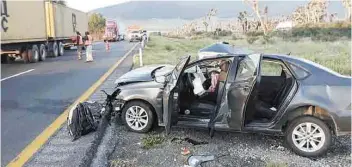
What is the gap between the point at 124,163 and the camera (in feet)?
16.7

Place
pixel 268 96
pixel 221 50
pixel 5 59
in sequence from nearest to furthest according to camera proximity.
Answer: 1. pixel 268 96
2. pixel 221 50
3. pixel 5 59

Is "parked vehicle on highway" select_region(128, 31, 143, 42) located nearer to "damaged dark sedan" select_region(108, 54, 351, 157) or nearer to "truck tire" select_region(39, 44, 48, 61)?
"truck tire" select_region(39, 44, 48, 61)

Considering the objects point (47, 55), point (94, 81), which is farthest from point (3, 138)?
point (47, 55)

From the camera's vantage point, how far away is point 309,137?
5.54m

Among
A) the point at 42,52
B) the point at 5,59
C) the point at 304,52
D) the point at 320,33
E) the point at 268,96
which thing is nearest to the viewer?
the point at 268,96

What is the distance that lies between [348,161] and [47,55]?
70.4 feet

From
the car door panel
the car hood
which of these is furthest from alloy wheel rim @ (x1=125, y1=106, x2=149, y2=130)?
the car door panel

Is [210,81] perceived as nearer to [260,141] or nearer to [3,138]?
[260,141]

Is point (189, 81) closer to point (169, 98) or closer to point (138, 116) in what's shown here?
point (169, 98)

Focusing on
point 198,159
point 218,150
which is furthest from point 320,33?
point 198,159

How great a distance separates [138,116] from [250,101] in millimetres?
1763

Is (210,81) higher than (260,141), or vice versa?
(210,81)

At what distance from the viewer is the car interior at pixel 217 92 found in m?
5.85

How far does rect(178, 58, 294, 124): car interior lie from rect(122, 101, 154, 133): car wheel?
523mm
